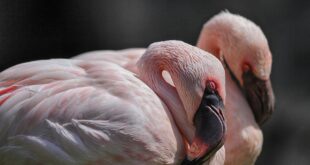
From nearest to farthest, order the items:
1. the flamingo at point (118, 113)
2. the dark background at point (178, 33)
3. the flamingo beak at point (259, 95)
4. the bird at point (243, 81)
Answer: the flamingo at point (118, 113)
the bird at point (243, 81)
the flamingo beak at point (259, 95)
the dark background at point (178, 33)

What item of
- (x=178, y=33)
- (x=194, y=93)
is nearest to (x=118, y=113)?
(x=194, y=93)

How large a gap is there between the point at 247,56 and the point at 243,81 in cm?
19

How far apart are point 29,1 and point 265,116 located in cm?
333

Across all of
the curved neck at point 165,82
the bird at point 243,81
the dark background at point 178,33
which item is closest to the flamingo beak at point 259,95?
the bird at point 243,81

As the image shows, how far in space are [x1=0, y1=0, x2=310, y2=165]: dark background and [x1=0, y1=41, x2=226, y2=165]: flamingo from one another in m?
3.14

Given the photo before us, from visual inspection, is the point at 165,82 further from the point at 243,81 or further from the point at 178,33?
the point at 178,33

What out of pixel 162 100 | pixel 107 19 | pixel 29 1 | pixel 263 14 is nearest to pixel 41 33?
pixel 29 1

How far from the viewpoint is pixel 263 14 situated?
24.6 ft

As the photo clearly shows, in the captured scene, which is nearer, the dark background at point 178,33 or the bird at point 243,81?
the bird at point 243,81

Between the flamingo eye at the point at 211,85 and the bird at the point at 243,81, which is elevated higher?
the flamingo eye at the point at 211,85

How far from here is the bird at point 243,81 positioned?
3889mm

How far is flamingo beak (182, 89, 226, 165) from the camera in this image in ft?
10.3

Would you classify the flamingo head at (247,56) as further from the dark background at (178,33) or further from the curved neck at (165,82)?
the dark background at (178,33)

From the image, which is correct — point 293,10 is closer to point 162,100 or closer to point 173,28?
point 173,28
